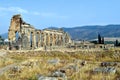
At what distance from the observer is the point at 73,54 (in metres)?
42.8

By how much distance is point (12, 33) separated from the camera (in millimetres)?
64312

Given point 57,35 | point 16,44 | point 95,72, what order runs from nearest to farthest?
point 95,72
point 16,44
point 57,35

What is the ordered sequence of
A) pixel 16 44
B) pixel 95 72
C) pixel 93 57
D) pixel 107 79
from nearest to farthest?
pixel 107 79, pixel 95 72, pixel 93 57, pixel 16 44

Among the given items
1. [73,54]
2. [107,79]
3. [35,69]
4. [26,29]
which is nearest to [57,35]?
[26,29]

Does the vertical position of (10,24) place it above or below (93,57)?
above

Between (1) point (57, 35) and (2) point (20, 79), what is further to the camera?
(1) point (57, 35)

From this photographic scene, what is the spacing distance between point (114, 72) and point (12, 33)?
4532cm

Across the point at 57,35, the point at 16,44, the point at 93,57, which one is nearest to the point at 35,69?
the point at 93,57

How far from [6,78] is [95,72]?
5.22 metres

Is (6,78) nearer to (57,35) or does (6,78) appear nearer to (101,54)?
(101,54)

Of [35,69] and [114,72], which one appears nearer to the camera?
[114,72]

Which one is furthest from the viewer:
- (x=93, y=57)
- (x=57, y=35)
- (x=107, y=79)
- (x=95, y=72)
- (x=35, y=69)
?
(x=57, y=35)

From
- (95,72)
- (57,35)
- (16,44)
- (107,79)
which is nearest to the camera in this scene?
(107,79)

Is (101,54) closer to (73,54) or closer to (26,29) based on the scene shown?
(73,54)
